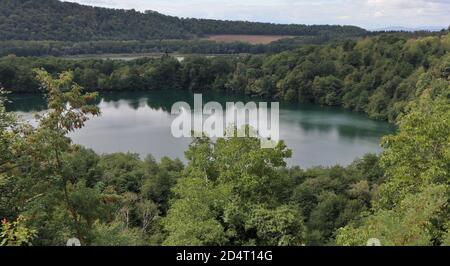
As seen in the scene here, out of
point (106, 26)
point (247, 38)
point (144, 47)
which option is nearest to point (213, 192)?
point (144, 47)

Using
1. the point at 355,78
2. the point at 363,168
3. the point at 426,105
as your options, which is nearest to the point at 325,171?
the point at 363,168

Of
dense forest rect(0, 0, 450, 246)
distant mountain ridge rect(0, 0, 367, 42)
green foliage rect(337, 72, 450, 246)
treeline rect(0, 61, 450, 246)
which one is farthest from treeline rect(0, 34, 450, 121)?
green foliage rect(337, 72, 450, 246)

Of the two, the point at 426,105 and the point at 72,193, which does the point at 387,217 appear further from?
the point at 426,105

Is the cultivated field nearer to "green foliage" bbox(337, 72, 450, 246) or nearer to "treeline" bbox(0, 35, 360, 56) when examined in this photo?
"treeline" bbox(0, 35, 360, 56)

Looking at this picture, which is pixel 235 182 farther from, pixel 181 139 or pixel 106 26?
pixel 106 26

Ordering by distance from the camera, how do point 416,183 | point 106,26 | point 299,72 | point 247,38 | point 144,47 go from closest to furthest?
1. point 416,183
2. point 299,72
3. point 144,47
4. point 106,26
5. point 247,38

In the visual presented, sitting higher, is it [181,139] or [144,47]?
[144,47]
